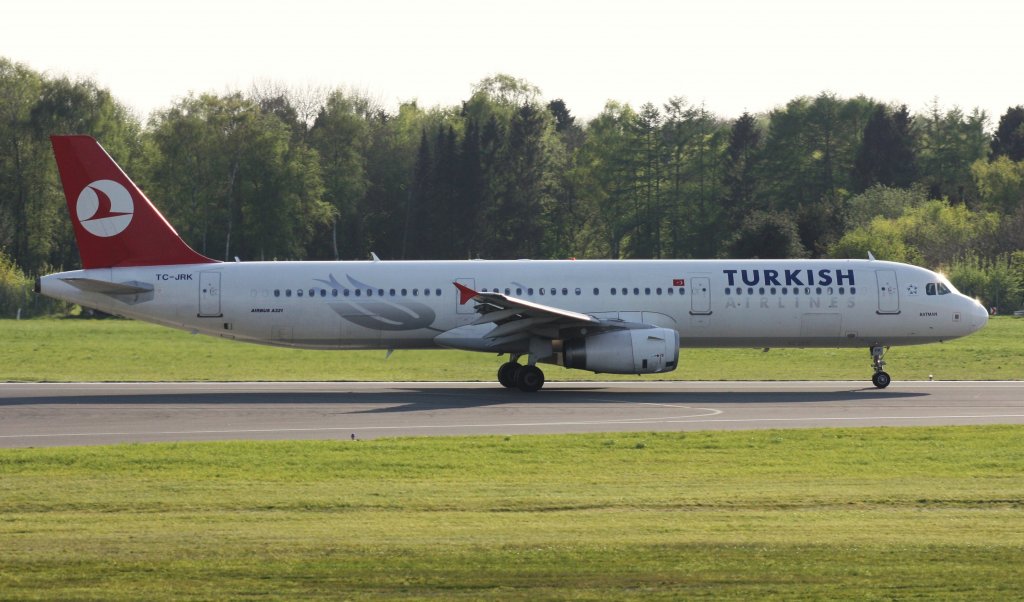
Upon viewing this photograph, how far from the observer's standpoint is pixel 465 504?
1648 cm

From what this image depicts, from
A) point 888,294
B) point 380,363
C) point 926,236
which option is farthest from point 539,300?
point 926,236

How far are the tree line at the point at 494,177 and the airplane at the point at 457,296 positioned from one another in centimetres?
4843

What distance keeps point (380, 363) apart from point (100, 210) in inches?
492

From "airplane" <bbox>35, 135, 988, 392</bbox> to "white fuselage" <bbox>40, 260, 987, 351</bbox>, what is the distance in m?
0.04

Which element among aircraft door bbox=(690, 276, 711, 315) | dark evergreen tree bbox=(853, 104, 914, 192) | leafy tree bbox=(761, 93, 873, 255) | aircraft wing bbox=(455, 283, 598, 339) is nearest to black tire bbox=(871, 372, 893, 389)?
aircraft door bbox=(690, 276, 711, 315)

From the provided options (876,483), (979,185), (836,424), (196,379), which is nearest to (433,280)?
(196,379)

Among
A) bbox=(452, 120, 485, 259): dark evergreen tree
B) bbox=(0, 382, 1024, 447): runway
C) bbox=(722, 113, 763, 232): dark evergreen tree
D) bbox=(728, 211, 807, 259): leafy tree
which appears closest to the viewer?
bbox=(0, 382, 1024, 447): runway

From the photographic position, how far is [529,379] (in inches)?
1350

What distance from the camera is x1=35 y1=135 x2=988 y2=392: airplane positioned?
34438 mm

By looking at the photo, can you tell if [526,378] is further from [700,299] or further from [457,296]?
[700,299]

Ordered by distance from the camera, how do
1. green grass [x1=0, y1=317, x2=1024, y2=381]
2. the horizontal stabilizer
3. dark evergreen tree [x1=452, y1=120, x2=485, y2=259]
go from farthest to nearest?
dark evergreen tree [x1=452, y1=120, x2=485, y2=259] → green grass [x1=0, y1=317, x2=1024, y2=381] → the horizontal stabilizer

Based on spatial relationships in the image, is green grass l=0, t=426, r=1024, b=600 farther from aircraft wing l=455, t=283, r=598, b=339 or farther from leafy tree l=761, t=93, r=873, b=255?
leafy tree l=761, t=93, r=873, b=255

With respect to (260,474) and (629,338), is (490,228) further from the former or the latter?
(260,474)

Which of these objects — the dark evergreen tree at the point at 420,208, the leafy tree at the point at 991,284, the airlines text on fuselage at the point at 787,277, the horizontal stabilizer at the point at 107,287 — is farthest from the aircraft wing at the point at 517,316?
the dark evergreen tree at the point at 420,208
